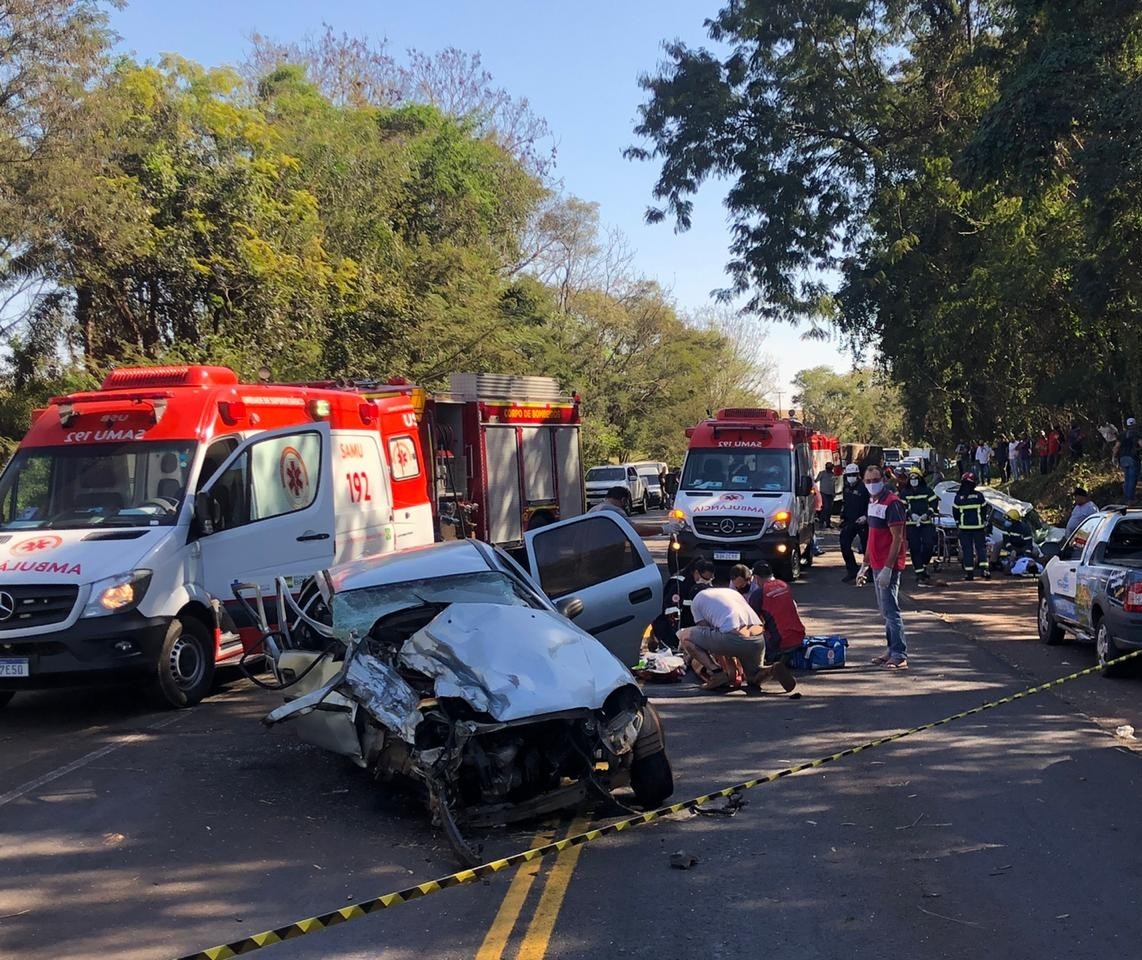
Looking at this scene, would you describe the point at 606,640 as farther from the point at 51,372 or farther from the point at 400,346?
the point at 400,346

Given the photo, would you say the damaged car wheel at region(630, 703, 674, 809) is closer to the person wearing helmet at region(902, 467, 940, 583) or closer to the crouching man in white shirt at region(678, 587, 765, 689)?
the crouching man in white shirt at region(678, 587, 765, 689)

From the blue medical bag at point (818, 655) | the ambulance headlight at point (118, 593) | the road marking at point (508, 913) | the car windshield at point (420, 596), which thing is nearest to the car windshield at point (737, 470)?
the blue medical bag at point (818, 655)

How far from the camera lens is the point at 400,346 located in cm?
2775

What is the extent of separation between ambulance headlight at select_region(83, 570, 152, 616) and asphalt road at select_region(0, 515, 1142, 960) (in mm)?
912

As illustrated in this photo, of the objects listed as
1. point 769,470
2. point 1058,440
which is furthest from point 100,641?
point 1058,440

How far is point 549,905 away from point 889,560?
286 inches

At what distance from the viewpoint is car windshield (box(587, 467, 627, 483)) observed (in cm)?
3819

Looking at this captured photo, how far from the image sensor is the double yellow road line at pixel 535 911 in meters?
4.68

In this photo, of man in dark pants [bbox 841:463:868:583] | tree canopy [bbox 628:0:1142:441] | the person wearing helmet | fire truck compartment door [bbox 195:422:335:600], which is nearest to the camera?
fire truck compartment door [bbox 195:422:335:600]

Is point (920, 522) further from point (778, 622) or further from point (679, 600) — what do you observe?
point (778, 622)

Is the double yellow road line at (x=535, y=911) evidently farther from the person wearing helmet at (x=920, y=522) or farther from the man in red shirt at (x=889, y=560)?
the person wearing helmet at (x=920, y=522)

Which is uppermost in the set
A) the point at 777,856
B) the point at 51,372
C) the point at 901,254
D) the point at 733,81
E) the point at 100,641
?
the point at 733,81

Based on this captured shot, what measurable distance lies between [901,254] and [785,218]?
9.43 ft

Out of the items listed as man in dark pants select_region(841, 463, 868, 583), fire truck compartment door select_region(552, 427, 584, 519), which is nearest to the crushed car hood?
fire truck compartment door select_region(552, 427, 584, 519)
